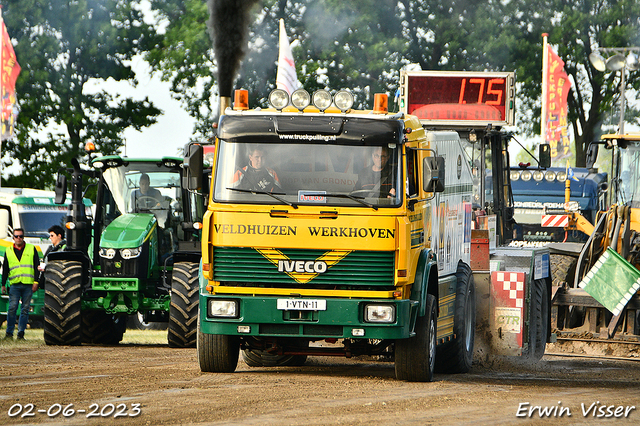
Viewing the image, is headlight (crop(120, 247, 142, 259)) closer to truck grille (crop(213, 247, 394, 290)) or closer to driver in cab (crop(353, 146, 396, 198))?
truck grille (crop(213, 247, 394, 290))

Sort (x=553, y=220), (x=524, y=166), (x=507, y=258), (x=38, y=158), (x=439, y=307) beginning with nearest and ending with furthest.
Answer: (x=439, y=307) < (x=507, y=258) < (x=524, y=166) < (x=553, y=220) < (x=38, y=158)

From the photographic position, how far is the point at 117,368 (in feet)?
41.6

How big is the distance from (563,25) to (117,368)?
34.6 meters

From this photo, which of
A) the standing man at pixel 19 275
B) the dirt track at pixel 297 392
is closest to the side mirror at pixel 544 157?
the dirt track at pixel 297 392

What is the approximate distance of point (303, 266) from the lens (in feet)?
35.8

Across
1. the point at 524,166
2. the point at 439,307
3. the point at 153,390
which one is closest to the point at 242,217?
the point at 153,390

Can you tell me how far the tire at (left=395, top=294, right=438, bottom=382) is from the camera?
37.0 ft

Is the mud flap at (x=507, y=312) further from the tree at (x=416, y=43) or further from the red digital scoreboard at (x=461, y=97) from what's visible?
the tree at (x=416, y=43)

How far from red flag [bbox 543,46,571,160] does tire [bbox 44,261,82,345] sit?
72.0 feet

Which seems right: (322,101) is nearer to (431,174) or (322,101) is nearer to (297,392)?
(431,174)

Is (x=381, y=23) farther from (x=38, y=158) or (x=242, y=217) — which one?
(x=242, y=217)

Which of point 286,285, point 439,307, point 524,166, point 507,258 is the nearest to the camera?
point 286,285

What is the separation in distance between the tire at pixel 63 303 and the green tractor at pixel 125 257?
15mm

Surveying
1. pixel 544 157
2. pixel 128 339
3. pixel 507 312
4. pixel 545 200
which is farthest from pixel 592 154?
pixel 545 200
